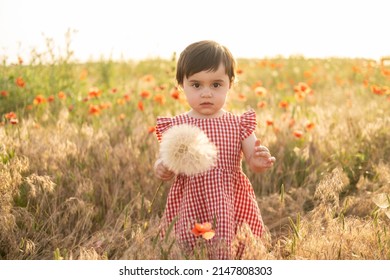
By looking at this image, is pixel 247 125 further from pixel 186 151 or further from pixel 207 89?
pixel 186 151

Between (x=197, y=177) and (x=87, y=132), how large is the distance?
4.06ft

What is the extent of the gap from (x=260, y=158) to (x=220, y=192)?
24cm

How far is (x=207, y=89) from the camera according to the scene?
2541 millimetres

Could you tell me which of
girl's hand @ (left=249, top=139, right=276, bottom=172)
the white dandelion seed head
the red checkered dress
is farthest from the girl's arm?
the white dandelion seed head

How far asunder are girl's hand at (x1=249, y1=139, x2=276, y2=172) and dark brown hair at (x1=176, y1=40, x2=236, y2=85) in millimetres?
366

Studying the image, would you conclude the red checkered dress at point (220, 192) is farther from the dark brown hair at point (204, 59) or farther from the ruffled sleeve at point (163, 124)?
the dark brown hair at point (204, 59)

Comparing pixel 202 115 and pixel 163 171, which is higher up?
pixel 202 115

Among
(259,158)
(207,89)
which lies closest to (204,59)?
(207,89)

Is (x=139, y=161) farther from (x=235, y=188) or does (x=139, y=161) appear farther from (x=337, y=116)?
(x=337, y=116)

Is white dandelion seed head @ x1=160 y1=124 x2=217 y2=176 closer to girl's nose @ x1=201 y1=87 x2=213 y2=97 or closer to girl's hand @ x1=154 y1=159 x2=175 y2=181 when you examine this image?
girl's hand @ x1=154 y1=159 x2=175 y2=181

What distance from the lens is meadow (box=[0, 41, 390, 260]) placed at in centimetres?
254

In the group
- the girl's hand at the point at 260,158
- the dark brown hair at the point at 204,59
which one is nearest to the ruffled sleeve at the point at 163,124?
the dark brown hair at the point at 204,59

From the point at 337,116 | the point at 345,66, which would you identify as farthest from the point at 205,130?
the point at 345,66

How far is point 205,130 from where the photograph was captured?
2613 millimetres
